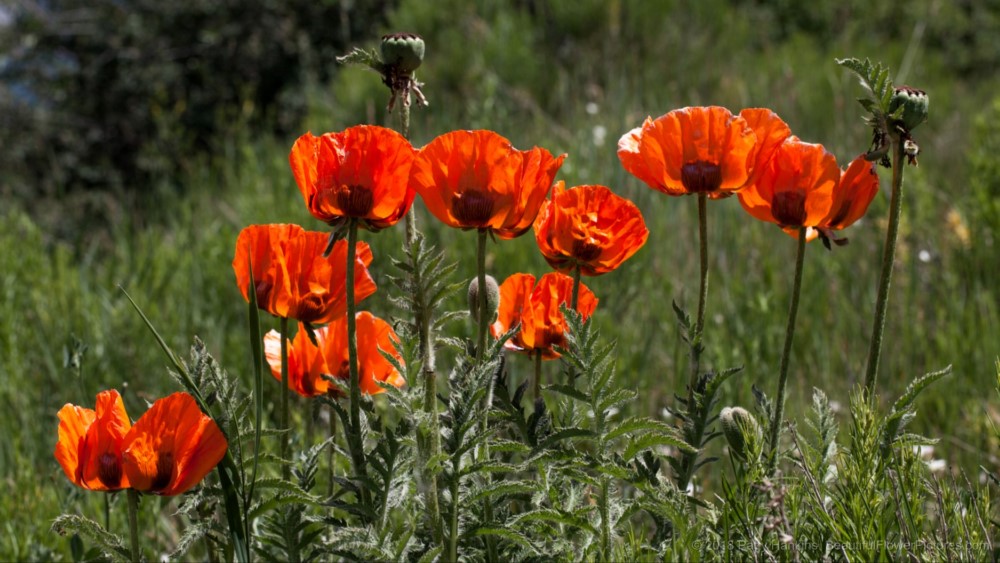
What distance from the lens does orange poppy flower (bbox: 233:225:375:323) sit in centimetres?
146

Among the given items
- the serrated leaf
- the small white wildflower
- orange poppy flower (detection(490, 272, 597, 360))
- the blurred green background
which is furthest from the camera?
the small white wildflower

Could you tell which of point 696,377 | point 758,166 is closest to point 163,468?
point 696,377

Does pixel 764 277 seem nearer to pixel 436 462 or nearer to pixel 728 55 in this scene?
pixel 436 462

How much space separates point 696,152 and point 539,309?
1.05 feet

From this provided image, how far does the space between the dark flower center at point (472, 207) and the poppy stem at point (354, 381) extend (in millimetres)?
133

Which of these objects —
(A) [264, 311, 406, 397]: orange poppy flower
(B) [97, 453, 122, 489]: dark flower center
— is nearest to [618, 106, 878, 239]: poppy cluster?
(A) [264, 311, 406, 397]: orange poppy flower

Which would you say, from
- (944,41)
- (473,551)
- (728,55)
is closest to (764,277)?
(473,551)

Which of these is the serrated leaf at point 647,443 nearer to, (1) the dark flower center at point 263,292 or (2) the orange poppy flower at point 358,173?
(2) the orange poppy flower at point 358,173

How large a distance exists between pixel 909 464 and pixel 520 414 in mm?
495

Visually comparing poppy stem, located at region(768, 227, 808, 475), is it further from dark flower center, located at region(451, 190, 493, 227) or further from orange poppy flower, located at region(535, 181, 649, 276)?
dark flower center, located at region(451, 190, 493, 227)

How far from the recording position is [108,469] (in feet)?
4.51

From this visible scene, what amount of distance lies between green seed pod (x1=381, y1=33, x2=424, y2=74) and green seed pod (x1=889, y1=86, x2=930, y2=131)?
595mm

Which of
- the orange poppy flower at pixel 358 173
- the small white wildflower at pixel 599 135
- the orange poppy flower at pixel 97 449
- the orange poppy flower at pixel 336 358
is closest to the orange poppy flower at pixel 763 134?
the orange poppy flower at pixel 358 173

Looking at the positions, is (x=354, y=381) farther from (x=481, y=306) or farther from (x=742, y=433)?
(x=742, y=433)
